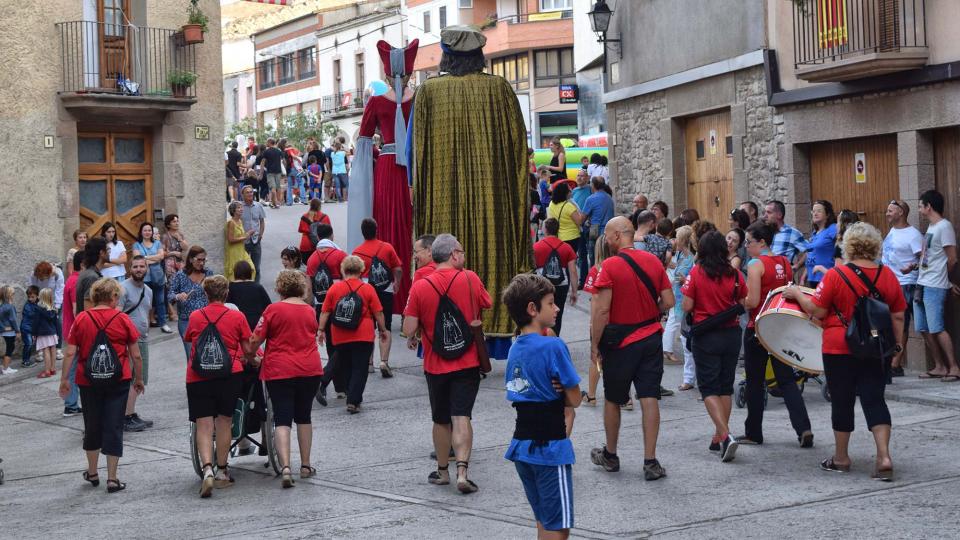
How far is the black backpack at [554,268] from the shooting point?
1348 cm

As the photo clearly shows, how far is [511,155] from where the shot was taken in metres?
13.9

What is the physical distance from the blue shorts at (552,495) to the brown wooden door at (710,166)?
12538mm

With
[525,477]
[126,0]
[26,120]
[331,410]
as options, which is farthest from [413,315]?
[126,0]

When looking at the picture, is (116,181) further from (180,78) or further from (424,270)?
(424,270)

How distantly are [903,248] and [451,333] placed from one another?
627cm

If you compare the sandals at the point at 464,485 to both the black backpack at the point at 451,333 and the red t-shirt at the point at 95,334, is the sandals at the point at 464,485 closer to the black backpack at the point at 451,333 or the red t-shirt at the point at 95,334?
the black backpack at the point at 451,333

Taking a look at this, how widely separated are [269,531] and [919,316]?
7.95 metres

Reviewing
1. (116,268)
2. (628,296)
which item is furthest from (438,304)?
(116,268)

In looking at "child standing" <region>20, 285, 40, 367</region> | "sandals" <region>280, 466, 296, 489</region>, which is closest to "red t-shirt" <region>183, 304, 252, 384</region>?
"sandals" <region>280, 466, 296, 489</region>

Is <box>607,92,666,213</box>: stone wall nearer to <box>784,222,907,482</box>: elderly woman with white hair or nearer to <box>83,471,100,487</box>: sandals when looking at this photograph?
<box>784,222,907,482</box>: elderly woman with white hair

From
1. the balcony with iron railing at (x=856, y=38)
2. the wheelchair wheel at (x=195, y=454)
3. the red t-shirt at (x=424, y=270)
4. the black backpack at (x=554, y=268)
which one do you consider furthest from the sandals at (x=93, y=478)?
the balcony with iron railing at (x=856, y=38)

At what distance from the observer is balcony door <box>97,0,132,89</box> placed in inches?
822

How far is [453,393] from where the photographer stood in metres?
8.94

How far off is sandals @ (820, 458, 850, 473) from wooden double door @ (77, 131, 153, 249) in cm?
1428
